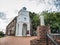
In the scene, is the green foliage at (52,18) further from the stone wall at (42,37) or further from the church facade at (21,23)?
the stone wall at (42,37)

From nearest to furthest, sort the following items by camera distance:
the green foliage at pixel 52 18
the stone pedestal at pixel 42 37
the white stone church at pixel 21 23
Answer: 1. the stone pedestal at pixel 42 37
2. the green foliage at pixel 52 18
3. the white stone church at pixel 21 23

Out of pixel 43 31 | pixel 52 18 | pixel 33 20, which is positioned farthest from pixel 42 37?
pixel 33 20

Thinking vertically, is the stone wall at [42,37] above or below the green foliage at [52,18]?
below

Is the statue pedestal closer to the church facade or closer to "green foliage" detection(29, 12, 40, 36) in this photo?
the church facade

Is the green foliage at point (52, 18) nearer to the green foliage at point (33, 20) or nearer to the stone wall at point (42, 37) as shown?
the green foliage at point (33, 20)

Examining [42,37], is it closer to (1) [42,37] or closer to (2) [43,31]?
(1) [42,37]

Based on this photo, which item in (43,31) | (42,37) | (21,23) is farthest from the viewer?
(21,23)

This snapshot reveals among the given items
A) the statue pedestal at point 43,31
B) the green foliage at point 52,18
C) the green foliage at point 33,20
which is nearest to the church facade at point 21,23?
the green foliage at point 33,20

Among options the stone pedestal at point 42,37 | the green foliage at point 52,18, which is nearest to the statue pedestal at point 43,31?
the stone pedestal at point 42,37

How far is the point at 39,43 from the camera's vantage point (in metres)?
4.84

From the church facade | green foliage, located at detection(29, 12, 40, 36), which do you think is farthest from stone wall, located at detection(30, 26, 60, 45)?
green foliage, located at detection(29, 12, 40, 36)

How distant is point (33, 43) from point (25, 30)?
20.6 m

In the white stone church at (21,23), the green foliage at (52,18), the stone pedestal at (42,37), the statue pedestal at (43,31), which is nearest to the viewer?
the stone pedestal at (42,37)

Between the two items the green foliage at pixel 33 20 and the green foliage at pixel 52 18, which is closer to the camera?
the green foliage at pixel 52 18
